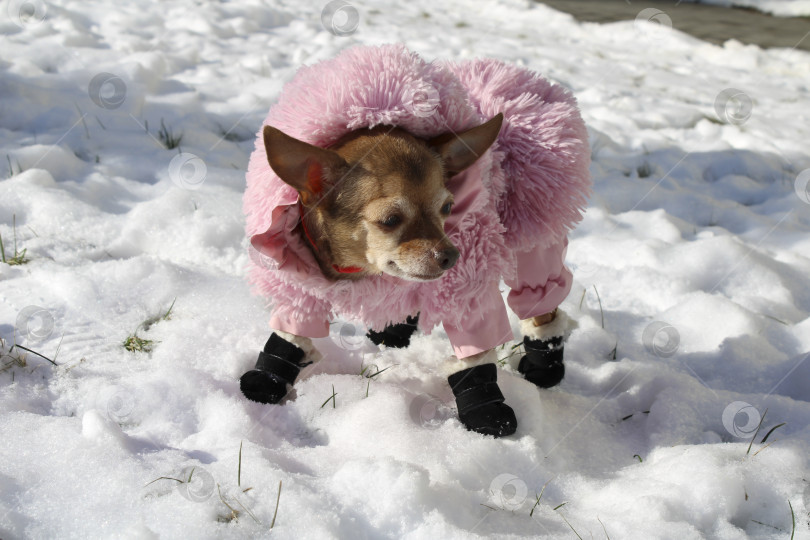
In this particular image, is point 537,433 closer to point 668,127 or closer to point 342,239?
point 342,239

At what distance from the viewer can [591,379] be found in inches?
95.1

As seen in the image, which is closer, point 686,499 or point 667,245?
point 686,499

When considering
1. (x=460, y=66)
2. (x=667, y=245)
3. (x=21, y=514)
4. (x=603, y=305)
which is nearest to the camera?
(x=21, y=514)

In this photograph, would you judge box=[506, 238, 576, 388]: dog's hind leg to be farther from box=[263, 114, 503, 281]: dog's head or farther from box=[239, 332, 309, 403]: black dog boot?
box=[239, 332, 309, 403]: black dog boot

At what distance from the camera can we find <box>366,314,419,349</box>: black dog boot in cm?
250

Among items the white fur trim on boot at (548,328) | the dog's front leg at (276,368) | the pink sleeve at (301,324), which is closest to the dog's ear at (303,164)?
the pink sleeve at (301,324)

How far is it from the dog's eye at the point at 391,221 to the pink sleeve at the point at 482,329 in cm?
42

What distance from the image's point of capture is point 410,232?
172 cm

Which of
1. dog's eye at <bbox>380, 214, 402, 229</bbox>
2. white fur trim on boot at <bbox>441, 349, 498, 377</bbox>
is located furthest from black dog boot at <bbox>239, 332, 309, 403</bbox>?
dog's eye at <bbox>380, 214, 402, 229</bbox>

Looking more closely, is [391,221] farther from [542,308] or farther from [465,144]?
[542,308]

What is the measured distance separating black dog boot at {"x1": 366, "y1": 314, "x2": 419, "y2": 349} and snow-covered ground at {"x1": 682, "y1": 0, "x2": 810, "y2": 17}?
25.0 feet

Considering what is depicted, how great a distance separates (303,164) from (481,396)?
0.93 meters

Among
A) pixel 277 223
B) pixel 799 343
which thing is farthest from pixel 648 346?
pixel 277 223

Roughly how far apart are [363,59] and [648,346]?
1619 millimetres
